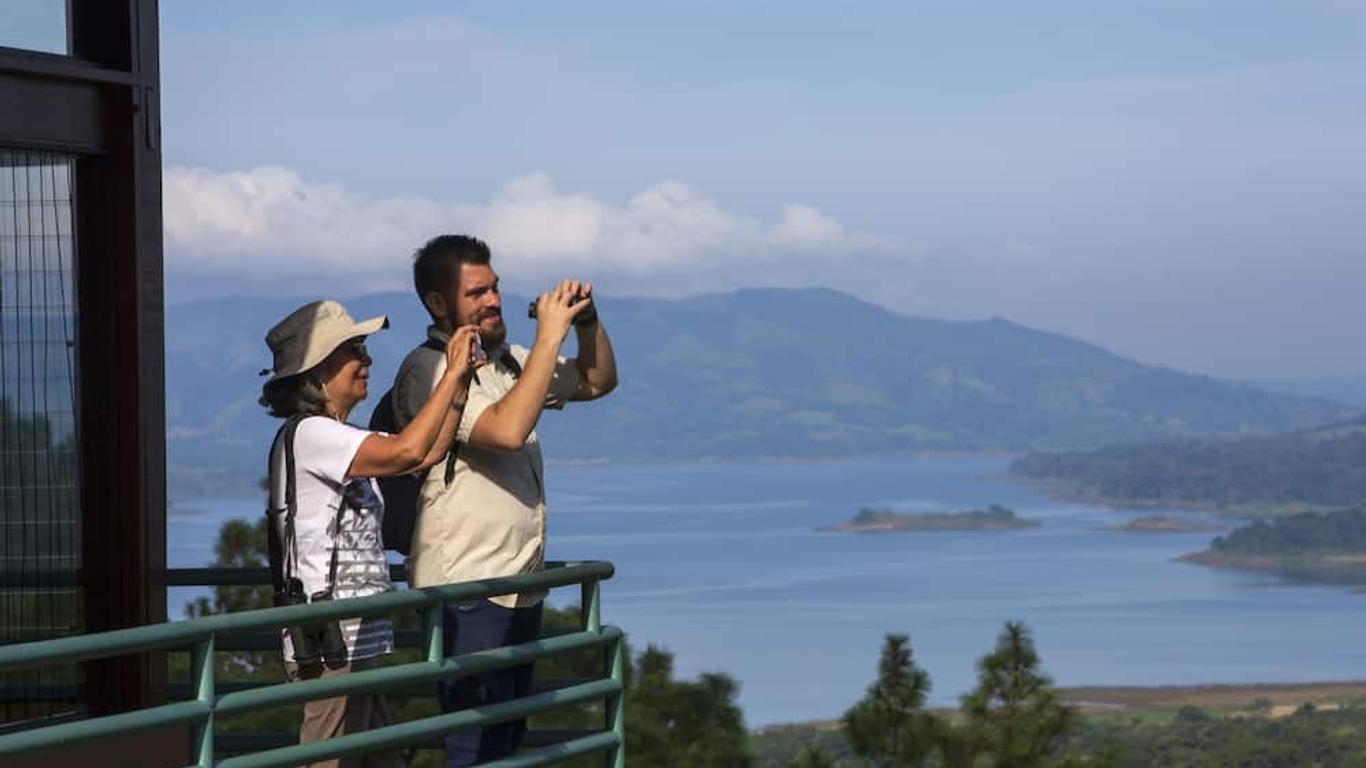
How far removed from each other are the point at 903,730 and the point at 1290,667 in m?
117

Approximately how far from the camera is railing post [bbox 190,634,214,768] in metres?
4.69

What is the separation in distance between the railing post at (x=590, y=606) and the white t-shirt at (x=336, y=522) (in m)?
0.88

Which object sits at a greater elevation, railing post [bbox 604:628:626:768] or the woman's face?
the woman's face

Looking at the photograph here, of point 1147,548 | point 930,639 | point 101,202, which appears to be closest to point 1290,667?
point 930,639

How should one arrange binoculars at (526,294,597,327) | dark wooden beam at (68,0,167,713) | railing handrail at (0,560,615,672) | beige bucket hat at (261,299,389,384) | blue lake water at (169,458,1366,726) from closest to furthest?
railing handrail at (0,560,615,672)
beige bucket hat at (261,299,389,384)
binoculars at (526,294,597,327)
dark wooden beam at (68,0,167,713)
blue lake water at (169,458,1366,726)

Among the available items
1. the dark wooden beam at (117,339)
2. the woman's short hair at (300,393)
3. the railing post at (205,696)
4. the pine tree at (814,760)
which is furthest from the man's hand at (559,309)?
the pine tree at (814,760)

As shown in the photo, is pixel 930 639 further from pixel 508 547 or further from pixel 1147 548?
pixel 508 547

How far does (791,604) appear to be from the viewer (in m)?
175

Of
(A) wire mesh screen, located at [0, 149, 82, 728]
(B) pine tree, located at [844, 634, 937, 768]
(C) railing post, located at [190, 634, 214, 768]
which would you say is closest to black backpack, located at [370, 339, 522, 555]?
(C) railing post, located at [190, 634, 214, 768]

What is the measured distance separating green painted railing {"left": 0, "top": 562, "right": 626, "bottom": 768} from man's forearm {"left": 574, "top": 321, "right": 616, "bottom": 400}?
1.37ft

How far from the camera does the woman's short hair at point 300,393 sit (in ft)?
16.4

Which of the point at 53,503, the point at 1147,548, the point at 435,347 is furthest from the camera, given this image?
the point at 1147,548

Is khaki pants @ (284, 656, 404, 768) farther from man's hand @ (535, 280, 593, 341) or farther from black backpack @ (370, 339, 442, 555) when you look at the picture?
man's hand @ (535, 280, 593, 341)

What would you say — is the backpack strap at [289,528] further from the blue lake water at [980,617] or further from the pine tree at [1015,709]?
the blue lake water at [980,617]
